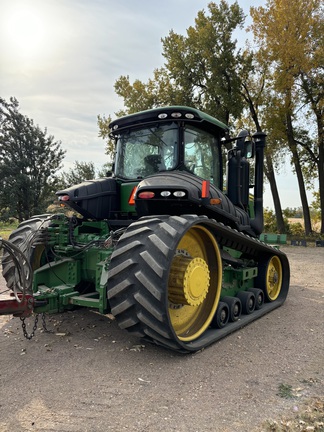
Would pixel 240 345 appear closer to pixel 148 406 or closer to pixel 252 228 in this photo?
pixel 148 406

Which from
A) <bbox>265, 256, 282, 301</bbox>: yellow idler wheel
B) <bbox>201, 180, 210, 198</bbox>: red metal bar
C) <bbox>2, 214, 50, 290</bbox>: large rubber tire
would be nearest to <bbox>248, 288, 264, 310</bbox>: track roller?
<bbox>265, 256, 282, 301</bbox>: yellow idler wheel

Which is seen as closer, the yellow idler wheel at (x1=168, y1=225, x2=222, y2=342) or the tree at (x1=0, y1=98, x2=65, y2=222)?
the yellow idler wheel at (x1=168, y1=225, x2=222, y2=342)

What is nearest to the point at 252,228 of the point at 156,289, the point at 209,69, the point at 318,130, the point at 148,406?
the point at 156,289

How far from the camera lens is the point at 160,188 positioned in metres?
3.75

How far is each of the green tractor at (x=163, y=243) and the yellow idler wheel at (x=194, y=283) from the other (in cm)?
1

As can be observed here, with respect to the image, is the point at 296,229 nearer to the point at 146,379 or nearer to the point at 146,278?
the point at 146,278

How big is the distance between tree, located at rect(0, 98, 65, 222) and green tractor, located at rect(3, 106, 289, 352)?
13.2 metres

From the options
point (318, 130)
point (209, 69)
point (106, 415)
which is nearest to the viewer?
point (106, 415)

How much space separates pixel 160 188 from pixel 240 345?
1.97m

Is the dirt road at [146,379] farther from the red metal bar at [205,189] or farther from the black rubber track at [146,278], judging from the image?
the red metal bar at [205,189]

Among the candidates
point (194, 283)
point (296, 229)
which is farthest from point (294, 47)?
point (194, 283)

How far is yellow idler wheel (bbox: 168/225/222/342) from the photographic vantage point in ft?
12.1

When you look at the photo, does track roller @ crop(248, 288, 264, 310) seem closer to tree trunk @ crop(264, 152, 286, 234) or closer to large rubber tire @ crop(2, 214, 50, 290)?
large rubber tire @ crop(2, 214, 50, 290)

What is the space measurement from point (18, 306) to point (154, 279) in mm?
1208
